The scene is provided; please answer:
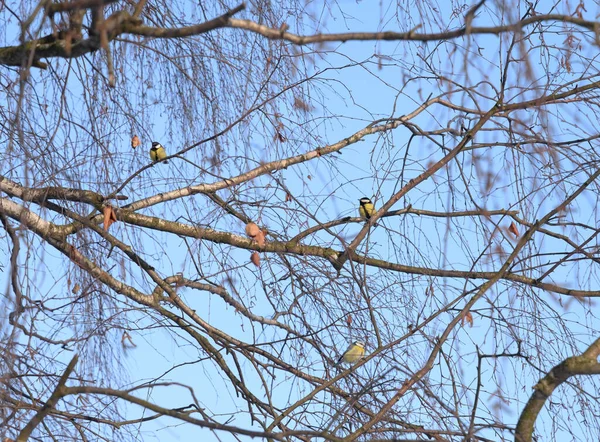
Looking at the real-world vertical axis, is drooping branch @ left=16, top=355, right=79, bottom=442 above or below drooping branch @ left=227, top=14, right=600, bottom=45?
below

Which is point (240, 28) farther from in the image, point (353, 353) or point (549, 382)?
point (353, 353)

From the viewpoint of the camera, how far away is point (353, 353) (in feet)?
10.9

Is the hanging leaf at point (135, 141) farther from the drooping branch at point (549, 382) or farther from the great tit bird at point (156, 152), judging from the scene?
the drooping branch at point (549, 382)

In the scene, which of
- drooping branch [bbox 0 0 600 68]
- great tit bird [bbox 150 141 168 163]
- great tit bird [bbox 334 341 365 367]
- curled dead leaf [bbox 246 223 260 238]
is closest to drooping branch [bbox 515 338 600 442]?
great tit bird [bbox 334 341 365 367]

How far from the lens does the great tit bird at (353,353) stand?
3.28 metres

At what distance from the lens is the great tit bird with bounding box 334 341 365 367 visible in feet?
10.8

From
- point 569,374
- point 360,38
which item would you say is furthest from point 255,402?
point 360,38

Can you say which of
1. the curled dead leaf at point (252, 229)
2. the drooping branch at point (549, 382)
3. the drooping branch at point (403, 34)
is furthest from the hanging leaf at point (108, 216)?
the drooping branch at point (549, 382)

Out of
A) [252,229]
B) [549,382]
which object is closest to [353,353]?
[252,229]

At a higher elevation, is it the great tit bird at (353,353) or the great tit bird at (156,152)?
the great tit bird at (156,152)

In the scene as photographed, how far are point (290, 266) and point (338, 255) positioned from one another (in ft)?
1.61

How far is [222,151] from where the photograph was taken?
3.28m

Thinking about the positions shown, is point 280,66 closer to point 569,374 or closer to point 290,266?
point 290,266

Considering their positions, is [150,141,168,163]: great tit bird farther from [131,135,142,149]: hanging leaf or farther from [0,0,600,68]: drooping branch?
[0,0,600,68]: drooping branch
